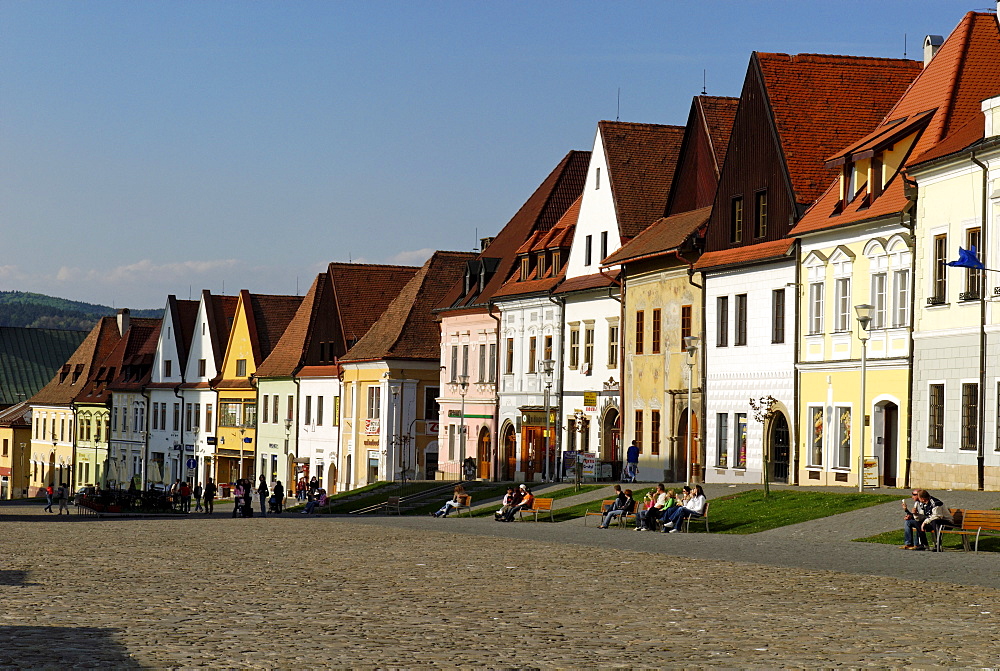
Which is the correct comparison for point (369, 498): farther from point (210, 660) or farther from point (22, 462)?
point (22, 462)

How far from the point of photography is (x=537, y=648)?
15.2 meters

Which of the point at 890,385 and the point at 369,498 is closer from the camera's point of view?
the point at 890,385

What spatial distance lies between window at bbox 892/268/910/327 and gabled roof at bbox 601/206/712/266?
39.6 feet

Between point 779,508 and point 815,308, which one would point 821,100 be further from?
point 779,508

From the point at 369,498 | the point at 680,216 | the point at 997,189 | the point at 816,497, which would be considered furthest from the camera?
the point at 369,498

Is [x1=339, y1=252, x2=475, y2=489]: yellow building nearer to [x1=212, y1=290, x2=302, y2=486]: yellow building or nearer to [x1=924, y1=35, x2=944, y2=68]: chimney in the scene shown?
[x1=212, y1=290, x2=302, y2=486]: yellow building

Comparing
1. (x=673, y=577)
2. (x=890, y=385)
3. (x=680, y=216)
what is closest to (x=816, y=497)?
(x=890, y=385)

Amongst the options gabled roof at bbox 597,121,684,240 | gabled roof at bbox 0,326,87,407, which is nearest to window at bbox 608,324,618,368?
gabled roof at bbox 597,121,684,240

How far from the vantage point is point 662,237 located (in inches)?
2282

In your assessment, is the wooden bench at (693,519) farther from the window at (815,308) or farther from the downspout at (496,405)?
the downspout at (496,405)

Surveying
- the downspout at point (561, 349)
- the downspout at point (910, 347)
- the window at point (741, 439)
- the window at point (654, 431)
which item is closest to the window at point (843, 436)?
the downspout at point (910, 347)

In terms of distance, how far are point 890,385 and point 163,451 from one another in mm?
73319

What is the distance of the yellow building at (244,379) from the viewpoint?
98562 mm

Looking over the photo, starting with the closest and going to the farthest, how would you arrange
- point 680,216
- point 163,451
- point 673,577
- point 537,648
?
point 537,648 < point 673,577 < point 680,216 < point 163,451
